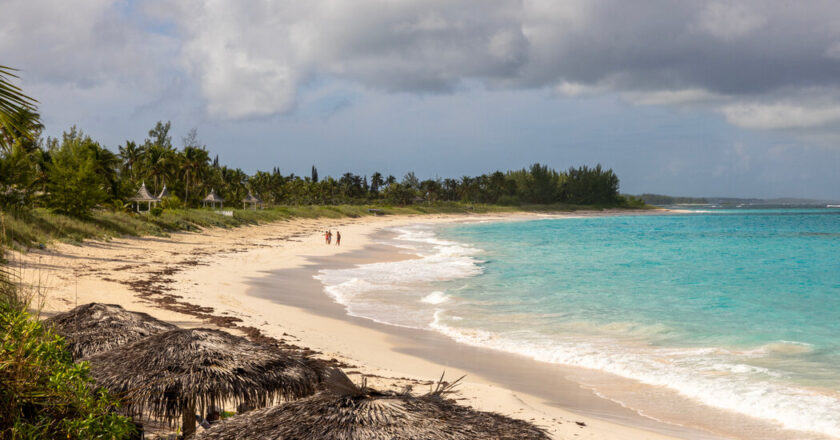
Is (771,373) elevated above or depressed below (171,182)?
below

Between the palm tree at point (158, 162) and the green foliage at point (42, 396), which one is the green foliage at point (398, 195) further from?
the green foliage at point (42, 396)

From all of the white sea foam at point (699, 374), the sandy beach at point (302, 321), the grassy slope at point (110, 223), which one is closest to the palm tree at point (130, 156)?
the grassy slope at point (110, 223)

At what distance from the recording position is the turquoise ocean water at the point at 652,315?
1106cm

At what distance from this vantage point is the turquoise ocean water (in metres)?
11.1

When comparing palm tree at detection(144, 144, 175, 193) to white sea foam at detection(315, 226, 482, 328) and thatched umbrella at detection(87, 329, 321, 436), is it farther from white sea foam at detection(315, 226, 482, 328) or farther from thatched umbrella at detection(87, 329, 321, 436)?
thatched umbrella at detection(87, 329, 321, 436)

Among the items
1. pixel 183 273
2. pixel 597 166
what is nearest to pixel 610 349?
pixel 183 273

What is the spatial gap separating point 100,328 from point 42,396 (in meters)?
3.39

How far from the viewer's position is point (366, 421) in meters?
4.20

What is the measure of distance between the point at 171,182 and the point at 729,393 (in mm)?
64944

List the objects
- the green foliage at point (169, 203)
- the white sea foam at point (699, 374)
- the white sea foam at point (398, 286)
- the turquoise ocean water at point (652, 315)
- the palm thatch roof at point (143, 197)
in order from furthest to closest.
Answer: the palm thatch roof at point (143, 197) → the green foliage at point (169, 203) → the white sea foam at point (398, 286) → the turquoise ocean water at point (652, 315) → the white sea foam at point (699, 374)

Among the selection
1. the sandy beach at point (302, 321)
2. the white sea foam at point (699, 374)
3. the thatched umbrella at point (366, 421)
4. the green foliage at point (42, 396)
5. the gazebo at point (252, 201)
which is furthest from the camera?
the gazebo at point (252, 201)

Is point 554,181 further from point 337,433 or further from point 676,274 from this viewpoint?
point 337,433

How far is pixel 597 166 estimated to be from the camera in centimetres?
16500

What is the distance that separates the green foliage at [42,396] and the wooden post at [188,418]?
1361 millimetres
